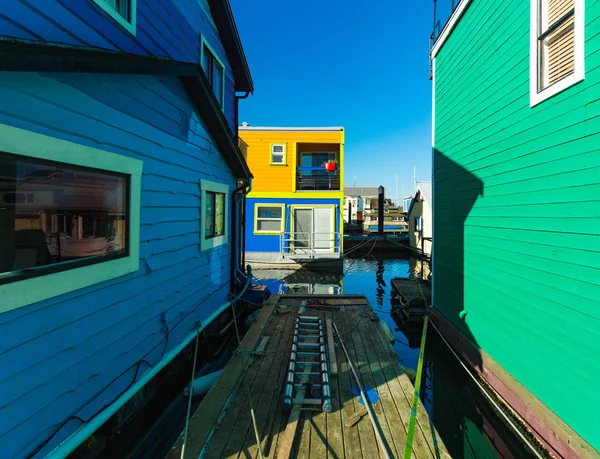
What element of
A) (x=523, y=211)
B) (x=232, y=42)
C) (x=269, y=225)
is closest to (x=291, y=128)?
(x=269, y=225)

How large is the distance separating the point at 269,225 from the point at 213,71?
11.4 m

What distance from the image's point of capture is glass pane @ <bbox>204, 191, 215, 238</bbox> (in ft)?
21.7

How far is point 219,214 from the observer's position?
748 centimetres

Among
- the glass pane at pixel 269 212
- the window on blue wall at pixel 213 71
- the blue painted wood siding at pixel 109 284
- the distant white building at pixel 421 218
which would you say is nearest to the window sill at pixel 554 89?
the blue painted wood siding at pixel 109 284

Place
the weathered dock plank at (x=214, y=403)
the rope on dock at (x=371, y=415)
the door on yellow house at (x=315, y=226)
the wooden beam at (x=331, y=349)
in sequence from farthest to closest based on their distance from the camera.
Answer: the door on yellow house at (x=315, y=226) < the wooden beam at (x=331, y=349) < the weathered dock plank at (x=214, y=403) < the rope on dock at (x=371, y=415)

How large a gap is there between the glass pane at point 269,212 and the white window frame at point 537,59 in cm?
1441

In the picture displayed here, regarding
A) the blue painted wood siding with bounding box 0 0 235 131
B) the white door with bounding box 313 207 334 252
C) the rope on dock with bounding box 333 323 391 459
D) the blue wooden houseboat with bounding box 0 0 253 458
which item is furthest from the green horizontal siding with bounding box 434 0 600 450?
the white door with bounding box 313 207 334 252

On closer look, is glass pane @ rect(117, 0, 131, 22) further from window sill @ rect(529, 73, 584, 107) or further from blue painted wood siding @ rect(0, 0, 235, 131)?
window sill @ rect(529, 73, 584, 107)

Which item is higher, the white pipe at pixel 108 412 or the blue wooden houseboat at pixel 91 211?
the blue wooden houseboat at pixel 91 211

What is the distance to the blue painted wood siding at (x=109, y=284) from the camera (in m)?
2.54

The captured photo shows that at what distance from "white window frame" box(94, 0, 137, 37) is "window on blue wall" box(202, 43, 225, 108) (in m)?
2.66

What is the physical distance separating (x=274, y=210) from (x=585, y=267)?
1551 centimetres

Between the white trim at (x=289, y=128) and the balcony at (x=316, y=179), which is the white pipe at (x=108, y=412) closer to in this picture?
the balcony at (x=316, y=179)

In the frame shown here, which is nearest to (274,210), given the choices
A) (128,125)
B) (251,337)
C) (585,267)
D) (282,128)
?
(282,128)
